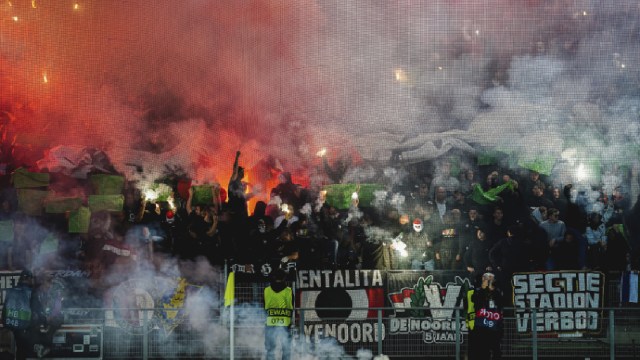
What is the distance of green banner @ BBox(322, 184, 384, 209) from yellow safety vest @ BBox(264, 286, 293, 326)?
2.40m

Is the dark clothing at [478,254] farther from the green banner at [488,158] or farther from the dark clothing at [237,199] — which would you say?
the dark clothing at [237,199]

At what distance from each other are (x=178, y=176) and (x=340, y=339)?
12.6ft

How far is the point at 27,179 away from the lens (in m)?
11.4

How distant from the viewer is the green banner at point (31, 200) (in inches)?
440

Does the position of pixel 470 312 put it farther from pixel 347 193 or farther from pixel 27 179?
pixel 27 179

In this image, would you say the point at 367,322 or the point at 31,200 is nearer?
the point at 367,322

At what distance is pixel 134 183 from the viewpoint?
11.6 meters

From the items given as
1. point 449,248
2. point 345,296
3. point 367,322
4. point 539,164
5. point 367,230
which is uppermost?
point 539,164

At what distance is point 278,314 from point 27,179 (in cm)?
463

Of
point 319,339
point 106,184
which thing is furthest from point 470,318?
point 106,184

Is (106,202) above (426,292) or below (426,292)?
above

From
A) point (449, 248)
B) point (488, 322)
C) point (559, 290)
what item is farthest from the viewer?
point (449, 248)

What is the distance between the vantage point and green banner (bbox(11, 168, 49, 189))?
11359 mm

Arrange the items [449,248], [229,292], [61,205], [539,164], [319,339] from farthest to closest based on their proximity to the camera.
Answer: [539,164], [61,205], [449,248], [319,339], [229,292]
